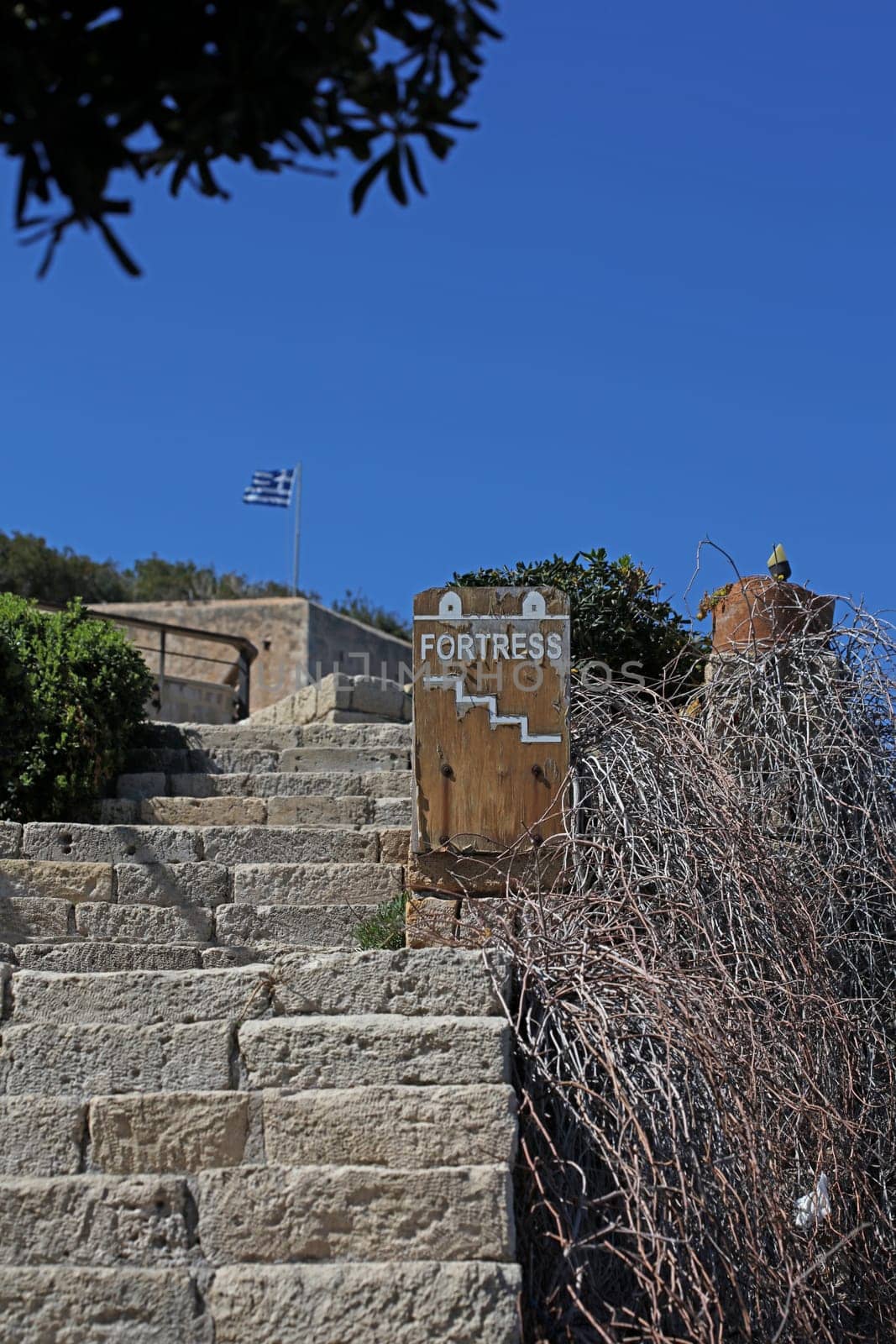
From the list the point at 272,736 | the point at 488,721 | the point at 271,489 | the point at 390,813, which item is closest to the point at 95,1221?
the point at 488,721

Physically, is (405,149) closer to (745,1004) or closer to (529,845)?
(745,1004)

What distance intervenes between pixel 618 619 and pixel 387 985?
3.56m

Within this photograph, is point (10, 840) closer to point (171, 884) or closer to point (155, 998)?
point (171, 884)

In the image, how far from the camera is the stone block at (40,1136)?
3355mm

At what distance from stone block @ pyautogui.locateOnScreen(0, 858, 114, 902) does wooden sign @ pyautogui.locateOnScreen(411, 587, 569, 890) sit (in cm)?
174

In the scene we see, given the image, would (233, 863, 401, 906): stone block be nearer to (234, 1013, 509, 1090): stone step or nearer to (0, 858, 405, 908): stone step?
(0, 858, 405, 908): stone step

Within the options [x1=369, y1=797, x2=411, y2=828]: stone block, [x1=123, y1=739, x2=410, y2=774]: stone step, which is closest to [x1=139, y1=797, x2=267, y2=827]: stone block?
[x1=369, y1=797, x2=411, y2=828]: stone block

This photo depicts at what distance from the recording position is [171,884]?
5.91 meters

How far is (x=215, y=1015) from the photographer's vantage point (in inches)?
139

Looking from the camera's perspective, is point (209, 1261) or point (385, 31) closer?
point (385, 31)

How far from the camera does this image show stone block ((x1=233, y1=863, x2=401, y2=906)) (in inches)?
227

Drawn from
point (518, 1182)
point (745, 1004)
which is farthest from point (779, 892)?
point (518, 1182)

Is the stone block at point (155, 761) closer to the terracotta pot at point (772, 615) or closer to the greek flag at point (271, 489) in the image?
the terracotta pot at point (772, 615)

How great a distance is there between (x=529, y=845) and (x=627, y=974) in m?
1.04
